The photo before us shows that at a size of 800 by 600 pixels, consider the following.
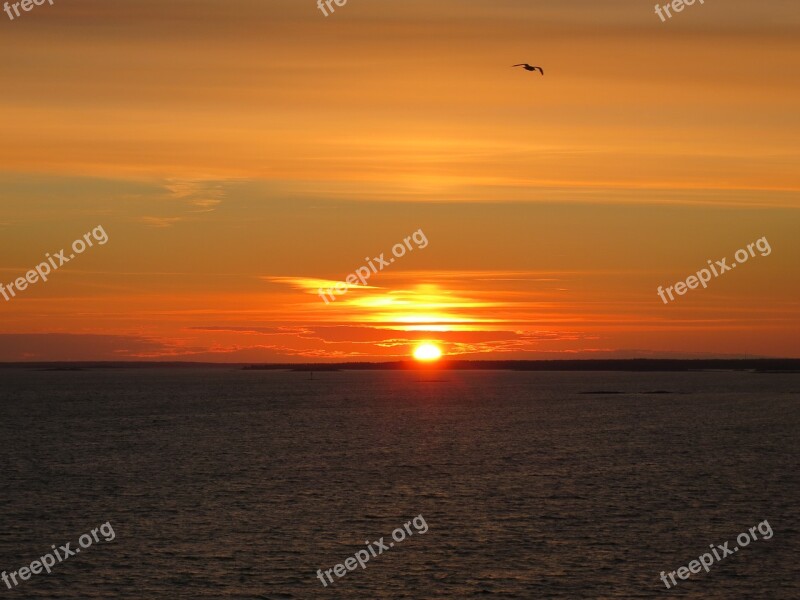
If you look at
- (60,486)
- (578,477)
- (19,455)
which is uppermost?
(19,455)

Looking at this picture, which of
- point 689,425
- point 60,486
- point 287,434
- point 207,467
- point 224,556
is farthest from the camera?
point 689,425

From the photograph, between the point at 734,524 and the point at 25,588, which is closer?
the point at 25,588

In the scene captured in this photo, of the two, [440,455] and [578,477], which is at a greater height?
[440,455]

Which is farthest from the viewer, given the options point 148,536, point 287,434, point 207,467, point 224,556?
point 287,434

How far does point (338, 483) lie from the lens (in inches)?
3408

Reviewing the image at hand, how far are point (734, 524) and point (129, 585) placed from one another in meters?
37.4

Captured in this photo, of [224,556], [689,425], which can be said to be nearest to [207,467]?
[224,556]

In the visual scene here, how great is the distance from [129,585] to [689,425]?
397ft

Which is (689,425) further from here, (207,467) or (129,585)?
(129,585)

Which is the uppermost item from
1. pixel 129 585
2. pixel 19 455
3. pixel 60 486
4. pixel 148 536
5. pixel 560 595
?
pixel 19 455

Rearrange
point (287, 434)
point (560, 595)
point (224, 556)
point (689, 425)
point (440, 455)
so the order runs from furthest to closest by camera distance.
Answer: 1. point (689, 425)
2. point (287, 434)
3. point (440, 455)
4. point (224, 556)
5. point (560, 595)

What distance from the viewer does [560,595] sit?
49.4m

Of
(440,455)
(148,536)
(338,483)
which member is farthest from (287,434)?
(148,536)

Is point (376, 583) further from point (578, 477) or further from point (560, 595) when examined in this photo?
point (578, 477)
